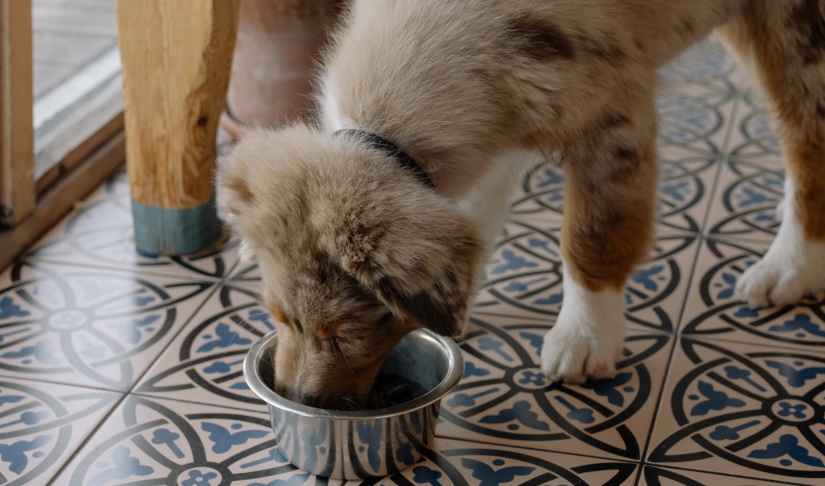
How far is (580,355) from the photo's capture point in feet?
7.28

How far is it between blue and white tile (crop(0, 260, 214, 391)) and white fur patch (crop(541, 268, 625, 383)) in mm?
907

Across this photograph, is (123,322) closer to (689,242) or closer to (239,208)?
(239,208)

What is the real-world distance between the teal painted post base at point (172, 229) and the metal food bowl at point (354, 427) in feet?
2.56

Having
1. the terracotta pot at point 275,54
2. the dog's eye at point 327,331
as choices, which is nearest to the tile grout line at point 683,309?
the dog's eye at point 327,331

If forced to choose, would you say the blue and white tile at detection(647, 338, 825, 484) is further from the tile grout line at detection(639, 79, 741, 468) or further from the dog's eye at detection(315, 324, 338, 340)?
the dog's eye at detection(315, 324, 338, 340)

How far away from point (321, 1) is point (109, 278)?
106 centimetres

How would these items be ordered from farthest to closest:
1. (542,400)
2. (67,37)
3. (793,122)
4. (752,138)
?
(67,37) → (752,138) → (793,122) → (542,400)

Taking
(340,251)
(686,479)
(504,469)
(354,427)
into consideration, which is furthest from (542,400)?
(340,251)

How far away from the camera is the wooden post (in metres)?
2.44

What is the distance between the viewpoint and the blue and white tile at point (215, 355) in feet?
7.24

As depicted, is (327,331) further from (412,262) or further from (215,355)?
(215,355)

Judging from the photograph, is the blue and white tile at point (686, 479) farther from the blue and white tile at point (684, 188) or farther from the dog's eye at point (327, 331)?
the blue and white tile at point (684, 188)

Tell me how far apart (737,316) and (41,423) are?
1629 mm

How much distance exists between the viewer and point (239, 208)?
6.11 ft
